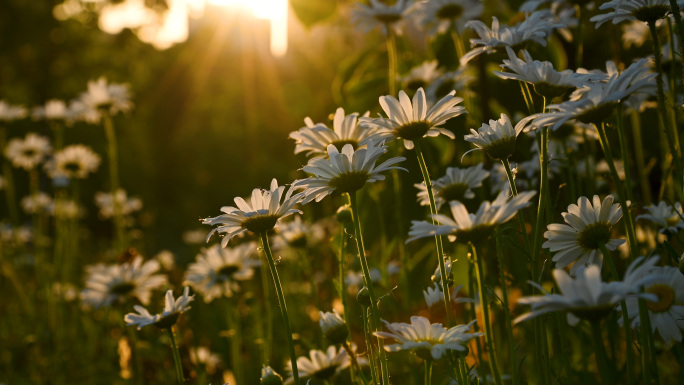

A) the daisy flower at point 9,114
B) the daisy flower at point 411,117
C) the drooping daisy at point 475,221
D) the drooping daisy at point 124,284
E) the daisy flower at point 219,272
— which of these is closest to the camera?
the drooping daisy at point 475,221

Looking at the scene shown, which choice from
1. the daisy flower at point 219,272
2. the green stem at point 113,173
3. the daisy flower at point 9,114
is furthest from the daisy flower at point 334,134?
the daisy flower at point 9,114

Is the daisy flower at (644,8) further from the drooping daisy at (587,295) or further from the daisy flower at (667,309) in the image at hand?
the drooping daisy at (587,295)

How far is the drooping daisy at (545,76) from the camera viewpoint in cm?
98

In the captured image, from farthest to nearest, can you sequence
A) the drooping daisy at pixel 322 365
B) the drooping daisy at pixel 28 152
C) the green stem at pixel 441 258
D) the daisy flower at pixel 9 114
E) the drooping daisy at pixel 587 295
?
Answer: 1. the drooping daisy at pixel 28 152
2. the daisy flower at pixel 9 114
3. the drooping daisy at pixel 322 365
4. the green stem at pixel 441 258
5. the drooping daisy at pixel 587 295

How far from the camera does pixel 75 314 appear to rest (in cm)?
310

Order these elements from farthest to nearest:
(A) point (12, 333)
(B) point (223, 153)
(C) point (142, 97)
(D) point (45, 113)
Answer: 1. (C) point (142, 97)
2. (B) point (223, 153)
3. (D) point (45, 113)
4. (A) point (12, 333)

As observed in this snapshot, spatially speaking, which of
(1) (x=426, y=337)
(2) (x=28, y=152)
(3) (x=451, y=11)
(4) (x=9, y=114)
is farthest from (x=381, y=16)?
(2) (x=28, y=152)

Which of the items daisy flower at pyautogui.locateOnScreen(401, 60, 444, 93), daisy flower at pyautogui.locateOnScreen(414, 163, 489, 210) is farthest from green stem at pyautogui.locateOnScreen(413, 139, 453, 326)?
daisy flower at pyautogui.locateOnScreen(401, 60, 444, 93)

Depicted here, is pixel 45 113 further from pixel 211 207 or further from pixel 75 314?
pixel 211 207

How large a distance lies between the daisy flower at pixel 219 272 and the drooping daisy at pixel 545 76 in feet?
4.15

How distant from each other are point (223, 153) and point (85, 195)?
390 centimetres

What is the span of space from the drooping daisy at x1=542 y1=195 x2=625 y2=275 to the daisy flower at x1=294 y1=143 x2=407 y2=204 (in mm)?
300

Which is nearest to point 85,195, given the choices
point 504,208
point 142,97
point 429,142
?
point 142,97

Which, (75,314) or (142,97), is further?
(142,97)
